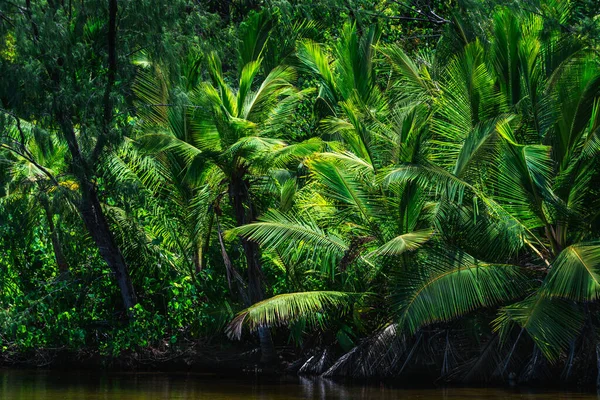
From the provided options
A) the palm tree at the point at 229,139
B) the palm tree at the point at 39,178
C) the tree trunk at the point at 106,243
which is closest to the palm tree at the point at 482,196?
the palm tree at the point at 229,139

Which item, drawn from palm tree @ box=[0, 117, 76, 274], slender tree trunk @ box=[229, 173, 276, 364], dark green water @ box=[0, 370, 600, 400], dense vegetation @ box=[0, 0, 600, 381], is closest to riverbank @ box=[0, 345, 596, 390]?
dense vegetation @ box=[0, 0, 600, 381]

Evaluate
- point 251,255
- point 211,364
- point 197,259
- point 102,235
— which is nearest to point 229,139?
point 251,255

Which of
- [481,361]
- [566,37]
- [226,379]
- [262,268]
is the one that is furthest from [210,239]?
[566,37]

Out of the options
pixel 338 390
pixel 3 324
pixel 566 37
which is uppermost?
pixel 566 37

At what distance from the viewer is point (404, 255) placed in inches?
546

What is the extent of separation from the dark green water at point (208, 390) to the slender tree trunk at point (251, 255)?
42.3 inches

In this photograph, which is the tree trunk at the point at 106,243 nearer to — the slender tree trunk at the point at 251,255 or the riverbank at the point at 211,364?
the riverbank at the point at 211,364

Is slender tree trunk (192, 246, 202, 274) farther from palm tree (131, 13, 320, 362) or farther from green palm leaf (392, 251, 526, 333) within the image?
green palm leaf (392, 251, 526, 333)

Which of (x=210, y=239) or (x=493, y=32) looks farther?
(x=210, y=239)

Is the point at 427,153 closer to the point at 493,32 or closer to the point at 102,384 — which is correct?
the point at 493,32

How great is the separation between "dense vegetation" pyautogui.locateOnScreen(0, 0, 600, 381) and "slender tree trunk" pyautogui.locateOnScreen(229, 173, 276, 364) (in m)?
0.04

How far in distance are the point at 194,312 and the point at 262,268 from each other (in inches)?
57.3

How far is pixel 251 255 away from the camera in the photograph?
52.9ft

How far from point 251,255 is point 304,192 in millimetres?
1441
